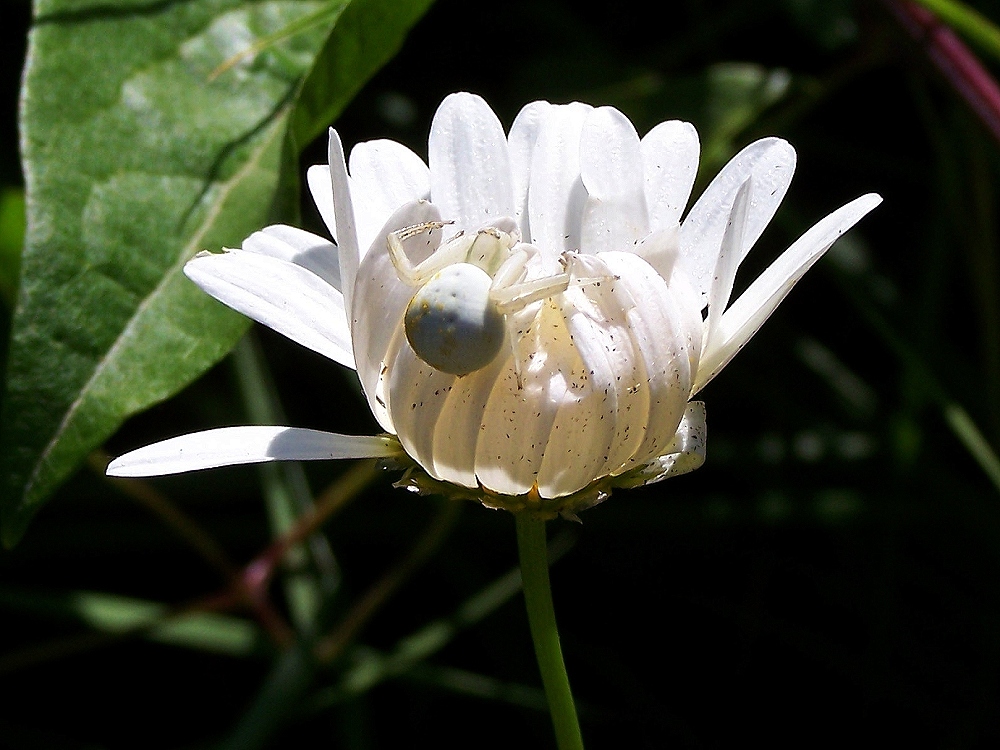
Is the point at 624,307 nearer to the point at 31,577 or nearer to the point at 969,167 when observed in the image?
the point at 969,167

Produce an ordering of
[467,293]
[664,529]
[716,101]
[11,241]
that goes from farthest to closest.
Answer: [664,529] → [716,101] → [11,241] → [467,293]

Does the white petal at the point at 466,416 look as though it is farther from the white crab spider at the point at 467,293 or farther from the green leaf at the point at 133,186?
the green leaf at the point at 133,186

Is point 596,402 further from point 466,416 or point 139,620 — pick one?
point 139,620

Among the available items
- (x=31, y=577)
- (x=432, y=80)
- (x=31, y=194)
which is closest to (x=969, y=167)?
(x=432, y=80)

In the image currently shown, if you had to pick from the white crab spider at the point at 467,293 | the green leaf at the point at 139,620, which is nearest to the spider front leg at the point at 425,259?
the white crab spider at the point at 467,293

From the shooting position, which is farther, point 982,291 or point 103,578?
point 103,578

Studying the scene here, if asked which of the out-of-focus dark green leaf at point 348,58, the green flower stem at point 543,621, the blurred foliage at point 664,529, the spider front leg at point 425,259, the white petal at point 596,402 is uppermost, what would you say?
the out-of-focus dark green leaf at point 348,58

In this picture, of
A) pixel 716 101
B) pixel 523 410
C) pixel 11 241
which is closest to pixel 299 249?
pixel 523 410

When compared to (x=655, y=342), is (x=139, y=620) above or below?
below
